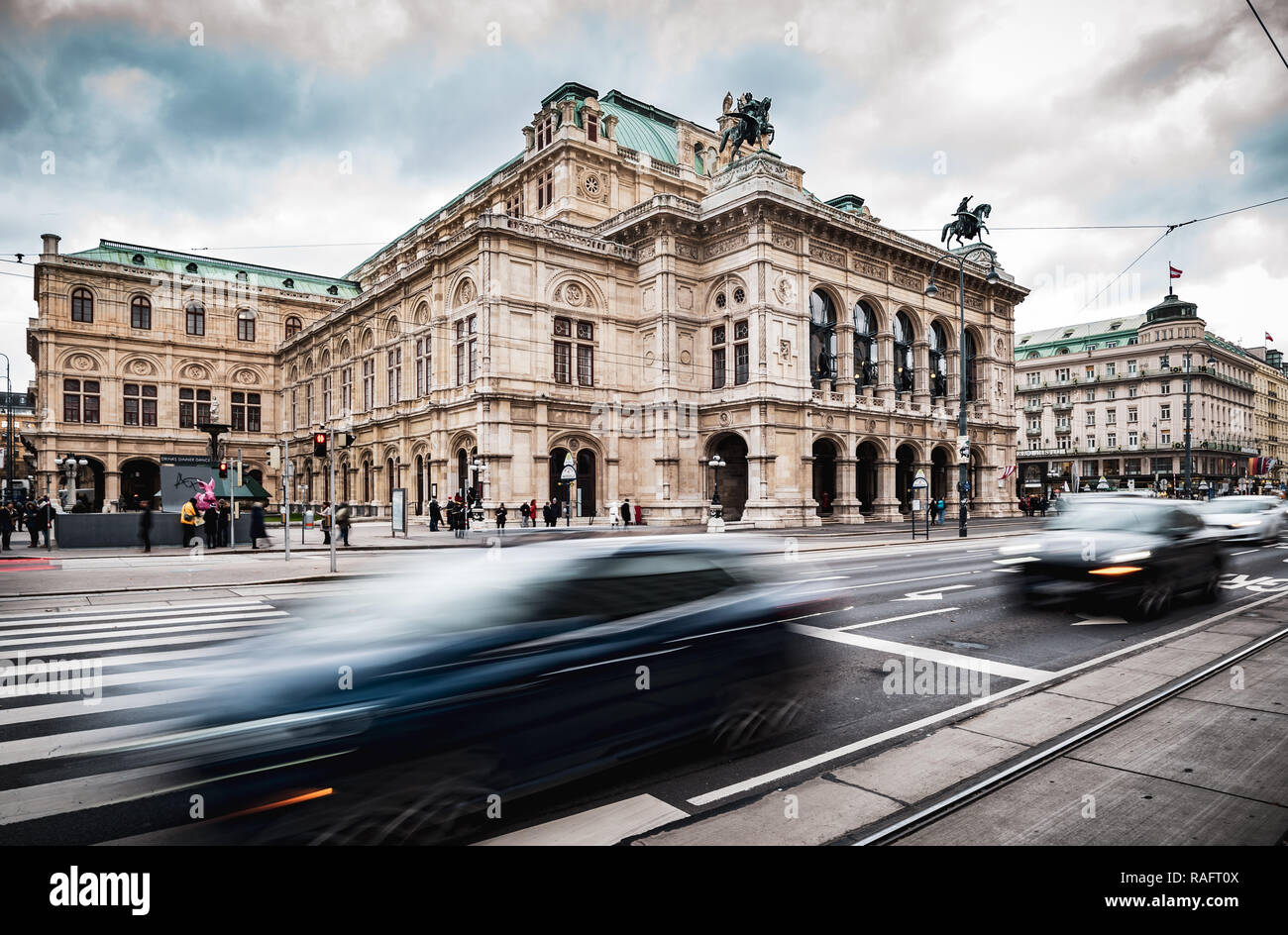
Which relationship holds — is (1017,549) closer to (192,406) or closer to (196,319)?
(192,406)

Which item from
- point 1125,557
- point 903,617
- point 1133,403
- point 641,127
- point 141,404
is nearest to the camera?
point 1125,557

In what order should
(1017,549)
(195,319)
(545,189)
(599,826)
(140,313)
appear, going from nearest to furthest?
1. (599,826)
2. (1017,549)
3. (545,189)
4. (140,313)
5. (195,319)

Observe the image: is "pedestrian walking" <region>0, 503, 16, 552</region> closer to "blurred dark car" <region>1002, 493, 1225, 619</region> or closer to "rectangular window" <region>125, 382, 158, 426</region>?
"blurred dark car" <region>1002, 493, 1225, 619</region>

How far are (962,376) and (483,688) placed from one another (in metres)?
29.8

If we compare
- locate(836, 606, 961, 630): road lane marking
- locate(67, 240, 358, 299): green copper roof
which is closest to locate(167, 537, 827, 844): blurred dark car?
locate(836, 606, 961, 630): road lane marking

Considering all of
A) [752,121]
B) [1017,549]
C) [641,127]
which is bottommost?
[1017,549]

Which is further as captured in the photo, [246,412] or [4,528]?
[246,412]

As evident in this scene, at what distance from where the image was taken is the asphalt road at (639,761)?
4195mm

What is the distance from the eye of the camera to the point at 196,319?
204ft

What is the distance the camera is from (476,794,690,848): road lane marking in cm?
379

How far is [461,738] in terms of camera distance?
453 centimetres

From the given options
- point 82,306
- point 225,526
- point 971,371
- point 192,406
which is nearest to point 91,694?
point 225,526
